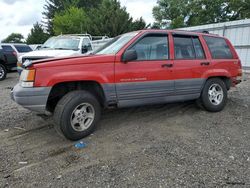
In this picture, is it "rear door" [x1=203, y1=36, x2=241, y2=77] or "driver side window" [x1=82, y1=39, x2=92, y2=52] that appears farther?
"driver side window" [x1=82, y1=39, x2=92, y2=52]

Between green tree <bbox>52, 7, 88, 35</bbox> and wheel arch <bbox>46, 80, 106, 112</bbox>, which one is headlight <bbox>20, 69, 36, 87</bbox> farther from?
green tree <bbox>52, 7, 88, 35</bbox>

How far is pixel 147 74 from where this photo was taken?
468 cm

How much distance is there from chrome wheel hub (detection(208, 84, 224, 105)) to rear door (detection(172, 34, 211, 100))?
14.9 inches

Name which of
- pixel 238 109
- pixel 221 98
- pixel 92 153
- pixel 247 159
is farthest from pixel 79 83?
pixel 238 109

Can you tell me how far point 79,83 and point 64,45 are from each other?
20.1 ft

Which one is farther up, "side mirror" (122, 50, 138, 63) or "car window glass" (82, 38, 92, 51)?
"car window glass" (82, 38, 92, 51)

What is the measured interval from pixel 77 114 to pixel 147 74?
4.95 feet

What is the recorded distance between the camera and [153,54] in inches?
191

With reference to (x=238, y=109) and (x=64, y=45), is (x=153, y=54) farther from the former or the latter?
(x=64, y=45)

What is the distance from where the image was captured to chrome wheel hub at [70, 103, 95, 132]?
4129 millimetres

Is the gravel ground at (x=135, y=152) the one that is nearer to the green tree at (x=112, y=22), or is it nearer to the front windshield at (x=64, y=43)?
the front windshield at (x=64, y=43)

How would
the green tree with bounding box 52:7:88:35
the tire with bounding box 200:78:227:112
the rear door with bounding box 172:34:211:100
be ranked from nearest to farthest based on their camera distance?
the rear door with bounding box 172:34:211:100
the tire with bounding box 200:78:227:112
the green tree with bounding box 52:7:88:35

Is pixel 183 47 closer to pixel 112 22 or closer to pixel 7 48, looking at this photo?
pixel 7 48

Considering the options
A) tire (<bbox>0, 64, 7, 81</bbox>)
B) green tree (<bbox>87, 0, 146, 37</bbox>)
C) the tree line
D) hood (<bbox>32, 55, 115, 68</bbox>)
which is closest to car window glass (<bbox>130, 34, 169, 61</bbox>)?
hood (<bbox>32, 55, 115, 68</bbox>)
